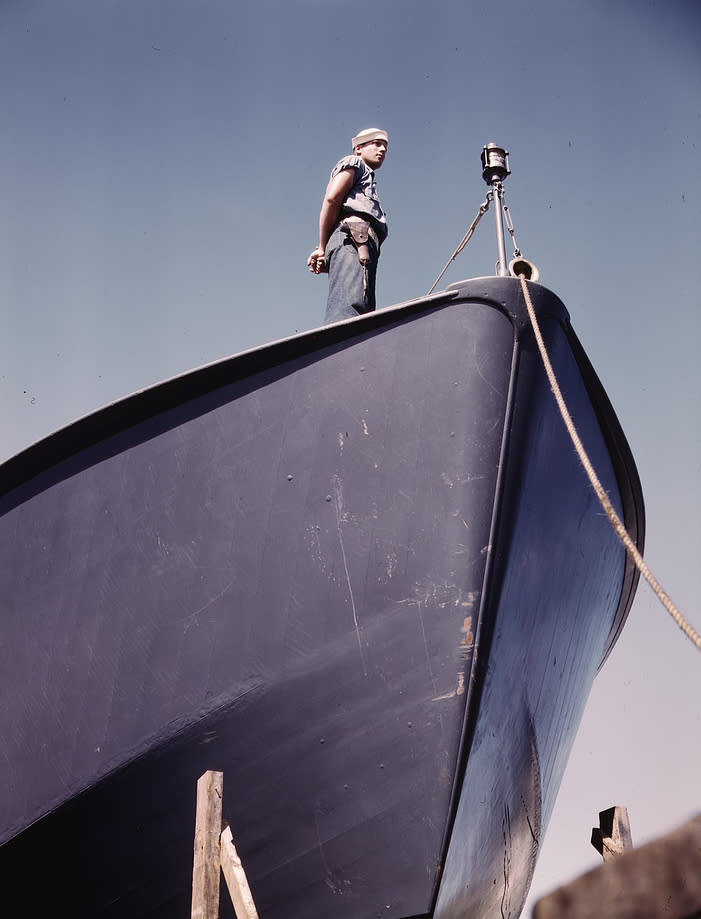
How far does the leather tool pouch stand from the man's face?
520 millimetres

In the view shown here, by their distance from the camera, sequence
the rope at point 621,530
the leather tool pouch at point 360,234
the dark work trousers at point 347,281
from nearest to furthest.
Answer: the rope at point 621,530 < the dark work trousers at point 347,281 < the leather tool pouch at point 360,234

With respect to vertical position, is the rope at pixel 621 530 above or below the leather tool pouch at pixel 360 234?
below

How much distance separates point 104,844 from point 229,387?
1931 millimetres

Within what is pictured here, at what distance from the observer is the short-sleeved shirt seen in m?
4.55

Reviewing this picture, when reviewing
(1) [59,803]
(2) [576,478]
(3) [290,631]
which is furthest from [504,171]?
(1) [59,803]

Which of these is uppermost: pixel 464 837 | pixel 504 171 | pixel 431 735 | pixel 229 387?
pixel 504 171

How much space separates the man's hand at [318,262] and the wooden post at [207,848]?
2.55 meters

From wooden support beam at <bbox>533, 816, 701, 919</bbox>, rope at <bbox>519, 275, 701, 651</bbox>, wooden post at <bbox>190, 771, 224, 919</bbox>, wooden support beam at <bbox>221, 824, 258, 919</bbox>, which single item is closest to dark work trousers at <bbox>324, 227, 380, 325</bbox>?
rope at <bbox>519, 275, 701, 651</bbox>

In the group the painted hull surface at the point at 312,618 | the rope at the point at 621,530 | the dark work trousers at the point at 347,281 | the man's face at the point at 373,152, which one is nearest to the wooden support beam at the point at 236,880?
the painted hull surface at the point at 312,618

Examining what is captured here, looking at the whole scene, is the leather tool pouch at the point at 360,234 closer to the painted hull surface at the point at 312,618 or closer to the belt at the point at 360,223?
the belt at the point at 360,223

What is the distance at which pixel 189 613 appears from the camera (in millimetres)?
3664

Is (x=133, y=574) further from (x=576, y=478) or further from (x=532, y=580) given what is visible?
(x=576, y=478)

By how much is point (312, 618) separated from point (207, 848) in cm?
89

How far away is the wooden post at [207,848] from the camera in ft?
10.7
